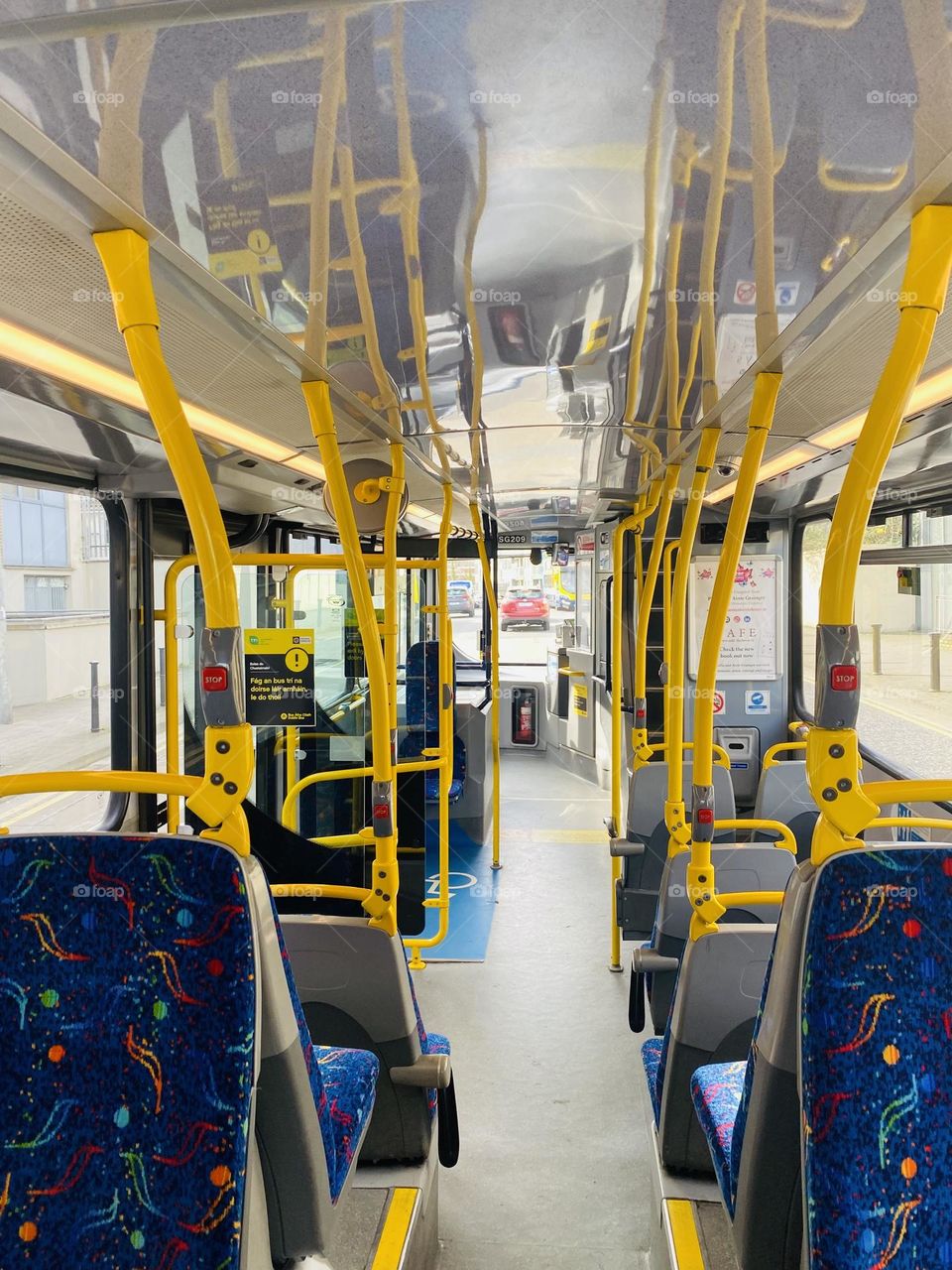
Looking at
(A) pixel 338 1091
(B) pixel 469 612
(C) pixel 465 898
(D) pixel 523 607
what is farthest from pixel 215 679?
(D) pixel 523 607

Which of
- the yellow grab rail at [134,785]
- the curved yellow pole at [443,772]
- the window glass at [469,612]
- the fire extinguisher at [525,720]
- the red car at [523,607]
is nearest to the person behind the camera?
the yellow grab rail at [134,785]

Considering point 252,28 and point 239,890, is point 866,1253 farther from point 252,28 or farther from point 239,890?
point 252,28

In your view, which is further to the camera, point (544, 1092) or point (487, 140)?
point (544, 1092)

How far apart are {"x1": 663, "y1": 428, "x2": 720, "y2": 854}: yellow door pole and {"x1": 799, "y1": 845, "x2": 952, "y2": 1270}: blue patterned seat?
4.50 ft

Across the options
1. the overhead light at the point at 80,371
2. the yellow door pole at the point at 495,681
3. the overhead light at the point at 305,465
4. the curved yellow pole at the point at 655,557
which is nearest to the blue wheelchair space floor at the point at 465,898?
the yellow door pole at the point at 495,681

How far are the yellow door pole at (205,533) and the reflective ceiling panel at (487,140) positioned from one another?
0.35 ft

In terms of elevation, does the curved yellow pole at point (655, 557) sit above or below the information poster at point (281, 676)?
above

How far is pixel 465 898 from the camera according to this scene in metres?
5.62

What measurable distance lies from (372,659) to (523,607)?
11.1 meters

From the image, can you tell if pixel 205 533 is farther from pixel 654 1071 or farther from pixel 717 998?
pixel 654 1071

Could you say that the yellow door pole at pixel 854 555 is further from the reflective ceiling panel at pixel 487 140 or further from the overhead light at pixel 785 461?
the overhead light at pixel 785 461

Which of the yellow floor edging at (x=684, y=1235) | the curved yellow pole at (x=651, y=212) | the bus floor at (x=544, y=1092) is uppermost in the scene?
the curved yellow pole at (x=651, y=212)

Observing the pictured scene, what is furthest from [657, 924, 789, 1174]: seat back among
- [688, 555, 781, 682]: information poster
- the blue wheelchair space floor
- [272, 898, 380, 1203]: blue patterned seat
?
[688, 555, 781, 682]: information poster

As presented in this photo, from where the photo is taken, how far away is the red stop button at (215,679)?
1.43 m
